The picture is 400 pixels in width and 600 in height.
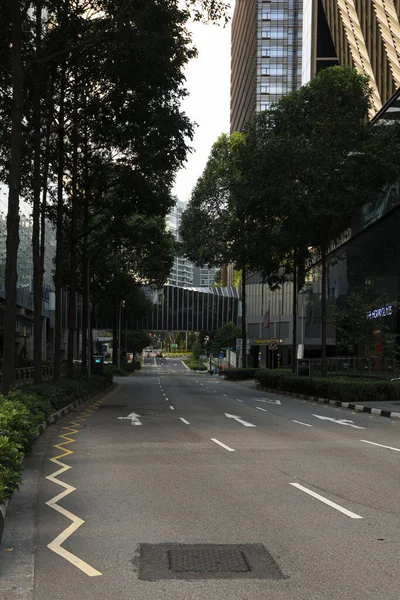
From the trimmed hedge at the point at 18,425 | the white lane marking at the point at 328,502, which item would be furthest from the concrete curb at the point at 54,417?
the white lane marking at the point at 328,502

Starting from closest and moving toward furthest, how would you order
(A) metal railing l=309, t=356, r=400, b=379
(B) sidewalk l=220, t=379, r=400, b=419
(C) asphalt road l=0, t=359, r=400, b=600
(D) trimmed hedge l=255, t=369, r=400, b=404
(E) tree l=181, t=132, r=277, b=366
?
1. (C) asphalt road l=0, t=359, r=400, b=600
2. (B) sidewalk l=220, t=379, r=400, b=419
3. (D) trimmed hedge l=255, t=369, r=400, b=404
4. (A) metal railing l=309, t=356, r=400, b=379
5. (E) tree l=181, t=132, r=277, b=366

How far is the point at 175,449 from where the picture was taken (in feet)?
42.9

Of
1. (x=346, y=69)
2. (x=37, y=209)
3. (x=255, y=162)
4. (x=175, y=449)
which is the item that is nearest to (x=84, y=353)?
(x=255, y=162)

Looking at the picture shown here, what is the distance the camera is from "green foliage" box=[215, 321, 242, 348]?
98569mm

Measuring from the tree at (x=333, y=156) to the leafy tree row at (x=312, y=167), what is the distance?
1.7 inches

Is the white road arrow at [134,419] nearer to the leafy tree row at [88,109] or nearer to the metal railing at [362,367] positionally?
the leafy tree row at [88,109]

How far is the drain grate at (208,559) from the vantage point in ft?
18.6

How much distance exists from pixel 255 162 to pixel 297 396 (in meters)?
12.1

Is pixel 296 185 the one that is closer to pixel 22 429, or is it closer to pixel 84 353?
pixel 84 353

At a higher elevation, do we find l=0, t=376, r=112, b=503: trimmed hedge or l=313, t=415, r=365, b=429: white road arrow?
l=0, t=376, r=112, b=503: trimmed hedge

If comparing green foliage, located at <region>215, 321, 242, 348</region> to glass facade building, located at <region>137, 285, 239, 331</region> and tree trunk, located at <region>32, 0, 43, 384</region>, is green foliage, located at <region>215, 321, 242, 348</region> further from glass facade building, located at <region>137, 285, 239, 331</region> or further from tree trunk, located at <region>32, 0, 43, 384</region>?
tree trunk, located at <region>32, 0, 43, 384</region>

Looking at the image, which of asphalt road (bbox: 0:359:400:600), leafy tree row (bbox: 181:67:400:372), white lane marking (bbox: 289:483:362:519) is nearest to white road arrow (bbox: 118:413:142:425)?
asphalt road (bbox: 0:359:400:600)

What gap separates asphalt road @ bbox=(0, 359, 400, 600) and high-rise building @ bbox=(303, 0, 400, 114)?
27701mm

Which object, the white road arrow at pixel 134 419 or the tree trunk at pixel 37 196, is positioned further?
the tree trunk at pixel 37 196
